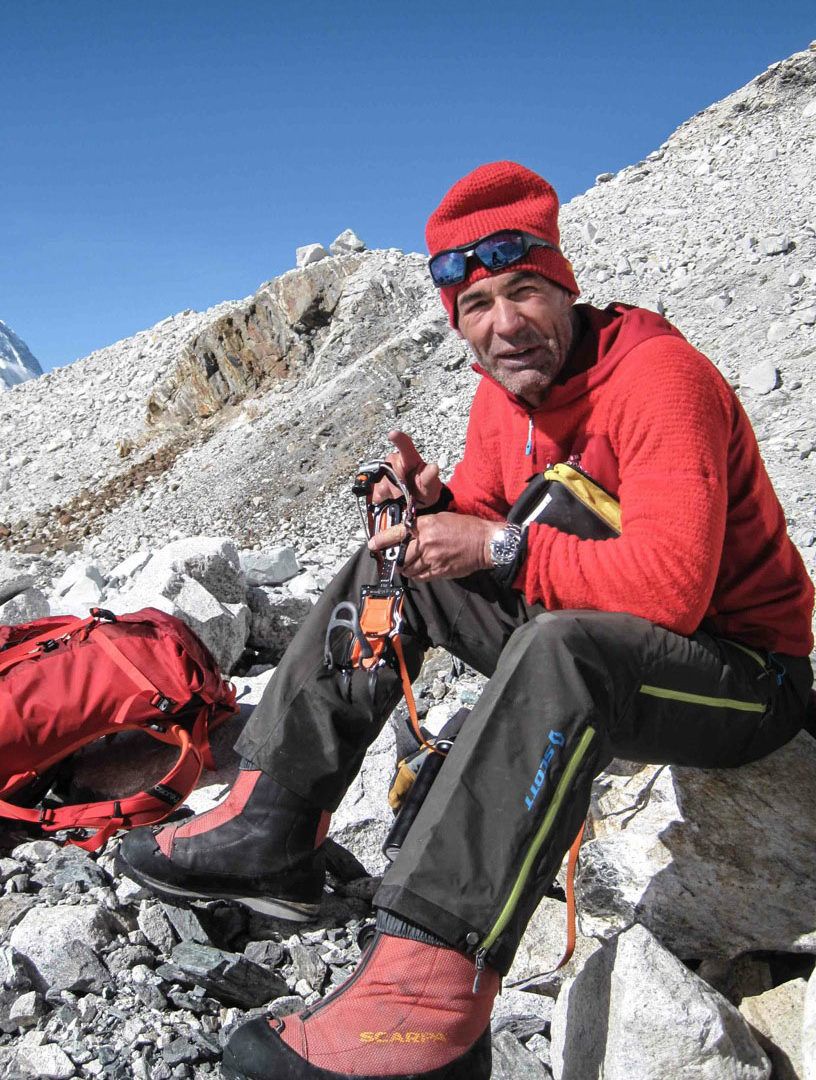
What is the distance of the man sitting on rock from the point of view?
1.92 meters

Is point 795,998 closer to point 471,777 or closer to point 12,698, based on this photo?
point 471,777

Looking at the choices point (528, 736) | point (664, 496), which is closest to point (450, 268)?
point (664, 496)

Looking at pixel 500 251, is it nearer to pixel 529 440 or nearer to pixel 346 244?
pixel 529 440

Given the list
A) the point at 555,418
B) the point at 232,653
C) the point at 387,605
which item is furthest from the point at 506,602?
the point at 232,653

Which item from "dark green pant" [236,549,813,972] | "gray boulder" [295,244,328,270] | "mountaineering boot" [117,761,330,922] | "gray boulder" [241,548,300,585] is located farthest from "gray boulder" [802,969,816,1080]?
"gray boulder" [295,244,328,270]

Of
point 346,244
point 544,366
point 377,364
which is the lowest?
point 544,366

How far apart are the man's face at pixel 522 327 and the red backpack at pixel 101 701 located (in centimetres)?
216

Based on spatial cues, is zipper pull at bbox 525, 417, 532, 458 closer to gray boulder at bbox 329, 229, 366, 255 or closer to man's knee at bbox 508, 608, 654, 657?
man's knee at bbox 508, 608, 654, 657

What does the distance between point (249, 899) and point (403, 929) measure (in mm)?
1133

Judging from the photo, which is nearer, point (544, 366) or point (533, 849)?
point (533, 849)

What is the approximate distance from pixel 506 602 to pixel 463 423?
9512mm

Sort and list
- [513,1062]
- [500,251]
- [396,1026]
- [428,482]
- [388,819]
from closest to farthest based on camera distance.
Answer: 1. [396,1026]
2. [513,1062]
3. [500,251]
4. [428,482]
5. [388,819]

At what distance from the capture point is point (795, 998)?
220cm

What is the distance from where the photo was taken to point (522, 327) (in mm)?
2863
